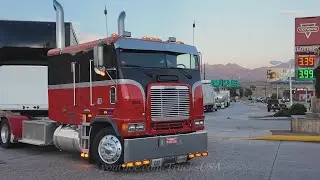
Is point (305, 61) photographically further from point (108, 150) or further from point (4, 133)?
point (108, 150)

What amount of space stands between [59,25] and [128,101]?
4.57 m

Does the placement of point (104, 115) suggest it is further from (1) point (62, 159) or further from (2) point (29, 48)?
(2) point (29, 48)

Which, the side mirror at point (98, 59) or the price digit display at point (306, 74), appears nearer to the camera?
the side mirror at point (98, 59)

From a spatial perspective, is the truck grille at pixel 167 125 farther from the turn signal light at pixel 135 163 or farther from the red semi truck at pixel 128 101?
the turn signal light at pixel 135 163

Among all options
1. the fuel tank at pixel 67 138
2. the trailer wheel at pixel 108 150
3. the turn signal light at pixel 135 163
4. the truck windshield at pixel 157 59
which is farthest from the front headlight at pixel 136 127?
the fuel tank at pixel 67 138

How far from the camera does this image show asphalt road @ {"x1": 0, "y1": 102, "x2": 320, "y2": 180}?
9.57m

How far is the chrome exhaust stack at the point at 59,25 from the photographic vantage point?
505 inches

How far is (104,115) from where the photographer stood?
10.0 m

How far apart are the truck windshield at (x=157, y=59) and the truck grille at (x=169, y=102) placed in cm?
56

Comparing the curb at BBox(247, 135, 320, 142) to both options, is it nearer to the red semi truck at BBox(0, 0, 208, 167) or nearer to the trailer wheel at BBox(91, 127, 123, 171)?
the red semi truck at BBox(0, 0, 208, 167)

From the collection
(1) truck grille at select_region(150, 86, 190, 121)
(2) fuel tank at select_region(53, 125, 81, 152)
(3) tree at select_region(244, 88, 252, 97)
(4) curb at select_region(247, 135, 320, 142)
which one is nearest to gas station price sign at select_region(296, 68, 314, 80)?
(4) curb at select_region(247, 135, 320, 142)

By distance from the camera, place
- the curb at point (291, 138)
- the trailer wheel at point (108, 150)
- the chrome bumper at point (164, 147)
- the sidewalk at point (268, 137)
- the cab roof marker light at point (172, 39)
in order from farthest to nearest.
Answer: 1. the sidewalk at point (268, 137)
2. the curb at point (291, 138)
3. the cab roof marker light at point (172, 39)
4. the trailer wheel at point (108, 150)
5. the chrome bumper at point (164, 147)

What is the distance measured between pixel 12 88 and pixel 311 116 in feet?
38.8

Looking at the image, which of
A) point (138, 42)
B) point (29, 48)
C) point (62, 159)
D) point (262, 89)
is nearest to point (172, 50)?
point (138, 42)
